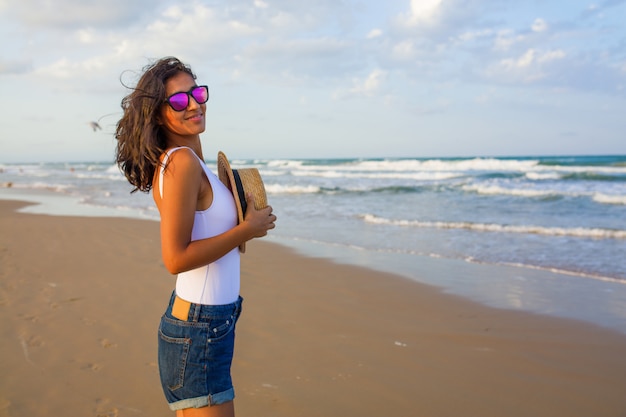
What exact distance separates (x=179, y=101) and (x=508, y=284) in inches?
243

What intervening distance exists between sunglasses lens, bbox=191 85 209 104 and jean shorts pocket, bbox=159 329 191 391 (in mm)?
885

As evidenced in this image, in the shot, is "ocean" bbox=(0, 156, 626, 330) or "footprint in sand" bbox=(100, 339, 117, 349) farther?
"ocean" bbox=(0, 156, 626, 330)

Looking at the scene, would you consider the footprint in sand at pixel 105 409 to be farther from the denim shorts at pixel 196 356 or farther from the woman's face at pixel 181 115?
the woman's face at pixel 181 115

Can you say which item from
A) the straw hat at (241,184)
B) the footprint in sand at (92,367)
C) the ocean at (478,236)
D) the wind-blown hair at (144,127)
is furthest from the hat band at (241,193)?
the ocean at (478,236)

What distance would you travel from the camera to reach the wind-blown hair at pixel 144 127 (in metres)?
1.83

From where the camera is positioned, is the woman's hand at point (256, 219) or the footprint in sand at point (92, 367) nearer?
the woman's hand at point (256, 219)

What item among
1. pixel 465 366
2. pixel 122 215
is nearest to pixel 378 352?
pixel 465 366

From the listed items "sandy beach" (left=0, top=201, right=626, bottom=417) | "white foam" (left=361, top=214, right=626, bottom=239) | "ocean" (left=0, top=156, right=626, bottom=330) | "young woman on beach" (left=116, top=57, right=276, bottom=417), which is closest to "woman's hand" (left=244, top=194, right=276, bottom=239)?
"young woman on beach" (left=116, top=57, right=276, bottom=417)

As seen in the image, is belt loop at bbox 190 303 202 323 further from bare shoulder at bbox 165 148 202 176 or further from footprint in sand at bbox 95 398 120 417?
footprint in sand at bbox 95 398 120 417

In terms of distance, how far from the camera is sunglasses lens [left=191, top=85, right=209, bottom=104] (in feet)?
6.38

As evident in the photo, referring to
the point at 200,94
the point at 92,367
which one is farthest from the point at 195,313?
the point at 92,367

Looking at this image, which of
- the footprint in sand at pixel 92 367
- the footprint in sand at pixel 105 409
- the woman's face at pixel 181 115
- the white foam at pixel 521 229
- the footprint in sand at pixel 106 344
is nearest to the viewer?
the woman's face at pixel 181 115

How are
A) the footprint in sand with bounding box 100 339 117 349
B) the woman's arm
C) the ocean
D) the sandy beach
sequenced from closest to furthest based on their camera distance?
1. the woman's arm
2. the sandy beach
3. the footprint in sand with bounding box 100 339 117 349
4. the ocean

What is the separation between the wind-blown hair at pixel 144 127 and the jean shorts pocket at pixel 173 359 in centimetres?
56
